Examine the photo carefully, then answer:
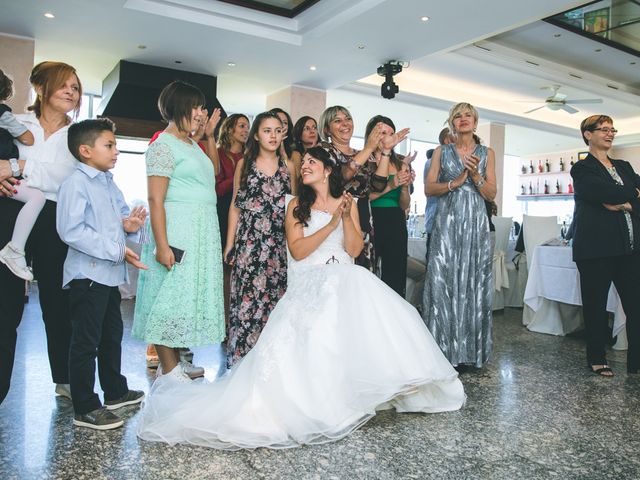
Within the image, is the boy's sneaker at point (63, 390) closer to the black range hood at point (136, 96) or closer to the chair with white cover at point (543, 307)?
the chair with white cover at point (543, 307)

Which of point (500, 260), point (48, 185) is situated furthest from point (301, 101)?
point (48, 185)

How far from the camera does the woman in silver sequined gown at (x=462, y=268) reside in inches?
115

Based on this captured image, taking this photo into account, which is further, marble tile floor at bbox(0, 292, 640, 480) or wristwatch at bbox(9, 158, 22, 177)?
wristwatch at bbox(9, 158, 22, 177)

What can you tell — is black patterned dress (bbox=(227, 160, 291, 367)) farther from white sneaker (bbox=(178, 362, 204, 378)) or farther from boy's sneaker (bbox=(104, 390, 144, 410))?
boy's sneaker (bbox=(104, 390, 144, 410))

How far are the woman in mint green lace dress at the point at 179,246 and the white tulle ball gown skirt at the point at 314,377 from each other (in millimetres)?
256

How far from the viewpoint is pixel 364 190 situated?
111 inches

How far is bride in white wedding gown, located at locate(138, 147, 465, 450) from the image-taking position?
1.80m

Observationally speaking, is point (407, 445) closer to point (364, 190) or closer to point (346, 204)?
point (346, 204)

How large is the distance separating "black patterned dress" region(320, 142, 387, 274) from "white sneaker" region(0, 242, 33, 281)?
60.7 inches

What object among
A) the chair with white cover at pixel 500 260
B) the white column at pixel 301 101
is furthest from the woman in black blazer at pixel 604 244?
the white column at pixel 301 101

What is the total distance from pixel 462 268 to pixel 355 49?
3.98 metres

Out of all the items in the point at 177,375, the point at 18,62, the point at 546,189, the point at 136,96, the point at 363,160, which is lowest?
the point at 177,375

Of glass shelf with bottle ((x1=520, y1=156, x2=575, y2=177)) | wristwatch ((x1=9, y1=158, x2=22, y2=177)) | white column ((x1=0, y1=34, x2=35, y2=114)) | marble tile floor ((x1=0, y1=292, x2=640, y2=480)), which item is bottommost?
marble tile floor ((x1=0, y1=292, x2=640, y2=480))

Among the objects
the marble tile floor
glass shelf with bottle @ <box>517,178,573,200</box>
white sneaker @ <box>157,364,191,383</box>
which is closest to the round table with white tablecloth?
the marble tile floor
